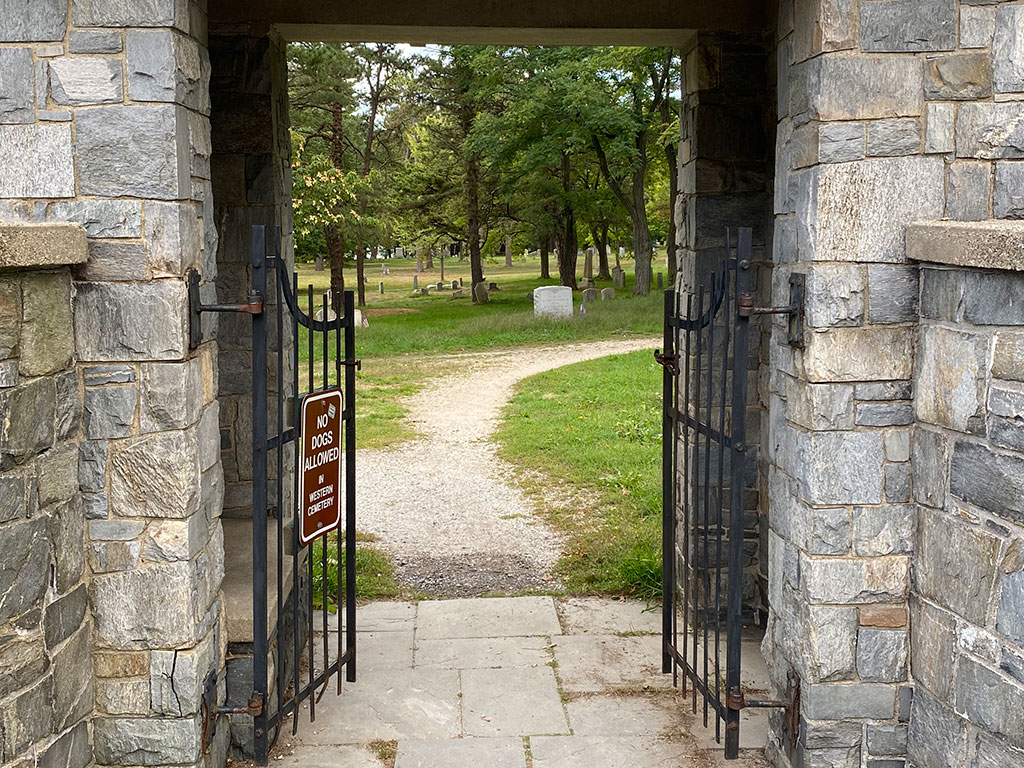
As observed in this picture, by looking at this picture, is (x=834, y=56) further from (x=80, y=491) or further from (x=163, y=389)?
(x=80, y=491)

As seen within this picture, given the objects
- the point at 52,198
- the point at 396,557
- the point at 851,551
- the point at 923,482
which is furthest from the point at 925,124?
the point at 396,557

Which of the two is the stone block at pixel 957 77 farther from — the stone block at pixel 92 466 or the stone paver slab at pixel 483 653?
the stone paver slab at pixel 483 653

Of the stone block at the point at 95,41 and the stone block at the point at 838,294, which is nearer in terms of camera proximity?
the stone block at the point at 95,41

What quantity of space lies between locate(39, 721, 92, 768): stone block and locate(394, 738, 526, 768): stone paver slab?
1342mm

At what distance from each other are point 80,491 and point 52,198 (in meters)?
1.05

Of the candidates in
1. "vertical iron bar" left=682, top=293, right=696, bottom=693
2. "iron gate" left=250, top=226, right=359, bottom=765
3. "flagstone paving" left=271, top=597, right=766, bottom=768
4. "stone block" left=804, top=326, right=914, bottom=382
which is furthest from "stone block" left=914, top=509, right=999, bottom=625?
"iron gate" left=250, top=226, right=359, bottom=765

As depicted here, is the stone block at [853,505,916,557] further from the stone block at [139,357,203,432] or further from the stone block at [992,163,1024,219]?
the stone block at [139,357,203,432]

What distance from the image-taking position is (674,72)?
79.0ft

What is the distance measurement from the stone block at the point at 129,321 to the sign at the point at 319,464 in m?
0.75

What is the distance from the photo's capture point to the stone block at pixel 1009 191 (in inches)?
143

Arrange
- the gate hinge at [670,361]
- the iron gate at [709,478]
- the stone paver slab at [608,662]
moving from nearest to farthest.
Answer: the iron gate at [709,478]
the gate hinge at [670,361]
the stone paver slab at [608,662]

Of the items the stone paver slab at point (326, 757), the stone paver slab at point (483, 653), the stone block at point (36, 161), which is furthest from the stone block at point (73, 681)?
the stone paver slab at point (483, 653)

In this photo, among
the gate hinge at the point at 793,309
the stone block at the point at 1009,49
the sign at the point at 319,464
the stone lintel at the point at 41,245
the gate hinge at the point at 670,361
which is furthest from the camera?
the gate hinge at the point at 670,361

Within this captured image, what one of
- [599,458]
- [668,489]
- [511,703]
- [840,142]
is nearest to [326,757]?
[511,703]
